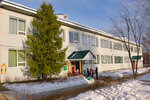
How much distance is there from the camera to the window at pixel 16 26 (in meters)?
13.6

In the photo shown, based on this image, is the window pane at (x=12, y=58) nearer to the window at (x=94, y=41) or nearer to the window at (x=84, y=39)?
the window at (x=84, y=39)

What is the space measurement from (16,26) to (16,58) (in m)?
3.10

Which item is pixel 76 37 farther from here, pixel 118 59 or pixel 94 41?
pixel 118 59

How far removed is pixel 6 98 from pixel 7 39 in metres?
7.21

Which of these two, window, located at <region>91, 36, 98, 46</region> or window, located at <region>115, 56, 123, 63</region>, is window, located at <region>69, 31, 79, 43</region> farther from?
window, located at <region>115, 56, 123, 63</region>

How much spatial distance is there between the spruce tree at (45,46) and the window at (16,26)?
1.25m

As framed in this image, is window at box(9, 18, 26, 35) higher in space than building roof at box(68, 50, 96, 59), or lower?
higher

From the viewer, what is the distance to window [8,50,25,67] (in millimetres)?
13250

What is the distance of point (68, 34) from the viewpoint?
19.8 metres

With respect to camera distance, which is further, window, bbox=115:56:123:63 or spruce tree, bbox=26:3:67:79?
window, bbox=115:56:123:63

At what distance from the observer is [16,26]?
→ 1397cm

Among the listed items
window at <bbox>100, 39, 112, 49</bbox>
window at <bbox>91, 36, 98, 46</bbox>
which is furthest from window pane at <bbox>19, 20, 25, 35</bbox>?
window at <bbox>100, 39, 112, 49</bbox>

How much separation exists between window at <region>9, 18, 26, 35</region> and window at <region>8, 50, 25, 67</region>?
189 centimetres

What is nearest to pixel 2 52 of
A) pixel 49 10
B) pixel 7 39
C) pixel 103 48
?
pixel 7 39
